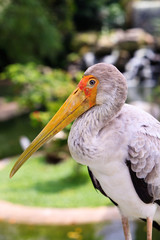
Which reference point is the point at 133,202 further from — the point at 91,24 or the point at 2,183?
the point at 91,24

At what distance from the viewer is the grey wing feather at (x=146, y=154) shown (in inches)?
92.4

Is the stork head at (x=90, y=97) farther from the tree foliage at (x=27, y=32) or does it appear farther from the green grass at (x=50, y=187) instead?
the tree foliage at (x=27, y=32)

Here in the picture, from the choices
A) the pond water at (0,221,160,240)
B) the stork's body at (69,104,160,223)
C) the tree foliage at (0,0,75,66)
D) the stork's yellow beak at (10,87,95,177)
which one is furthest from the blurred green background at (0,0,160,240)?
the stork's yellow beak at (10,87,95,177)

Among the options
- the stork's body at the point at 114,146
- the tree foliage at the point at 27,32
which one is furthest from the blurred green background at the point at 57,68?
the stork's body at the point at 114,146

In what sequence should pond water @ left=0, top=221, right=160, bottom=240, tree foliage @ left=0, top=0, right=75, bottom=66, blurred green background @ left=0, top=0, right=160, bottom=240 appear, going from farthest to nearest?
tree foliage @ left=0, top=0, right=75, bottom=66
blurred green background @ left=0, top=0, right=160, bottom=240
pond water @ left=0, top=221, right=160, bottom=240

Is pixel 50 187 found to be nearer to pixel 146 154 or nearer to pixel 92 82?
pixel 146 154

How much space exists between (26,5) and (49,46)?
6.05 ft

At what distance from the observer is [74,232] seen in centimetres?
471

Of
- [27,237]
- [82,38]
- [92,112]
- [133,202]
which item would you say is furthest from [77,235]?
[82,38]

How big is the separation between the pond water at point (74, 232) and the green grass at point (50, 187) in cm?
67

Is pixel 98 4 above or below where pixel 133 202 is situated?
below

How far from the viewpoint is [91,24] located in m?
20.9

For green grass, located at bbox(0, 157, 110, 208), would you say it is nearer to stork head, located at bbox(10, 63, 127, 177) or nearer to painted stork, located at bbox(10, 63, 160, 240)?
painted stork, located at bbox(10, 63, 160, 240)

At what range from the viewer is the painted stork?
7.48ft
